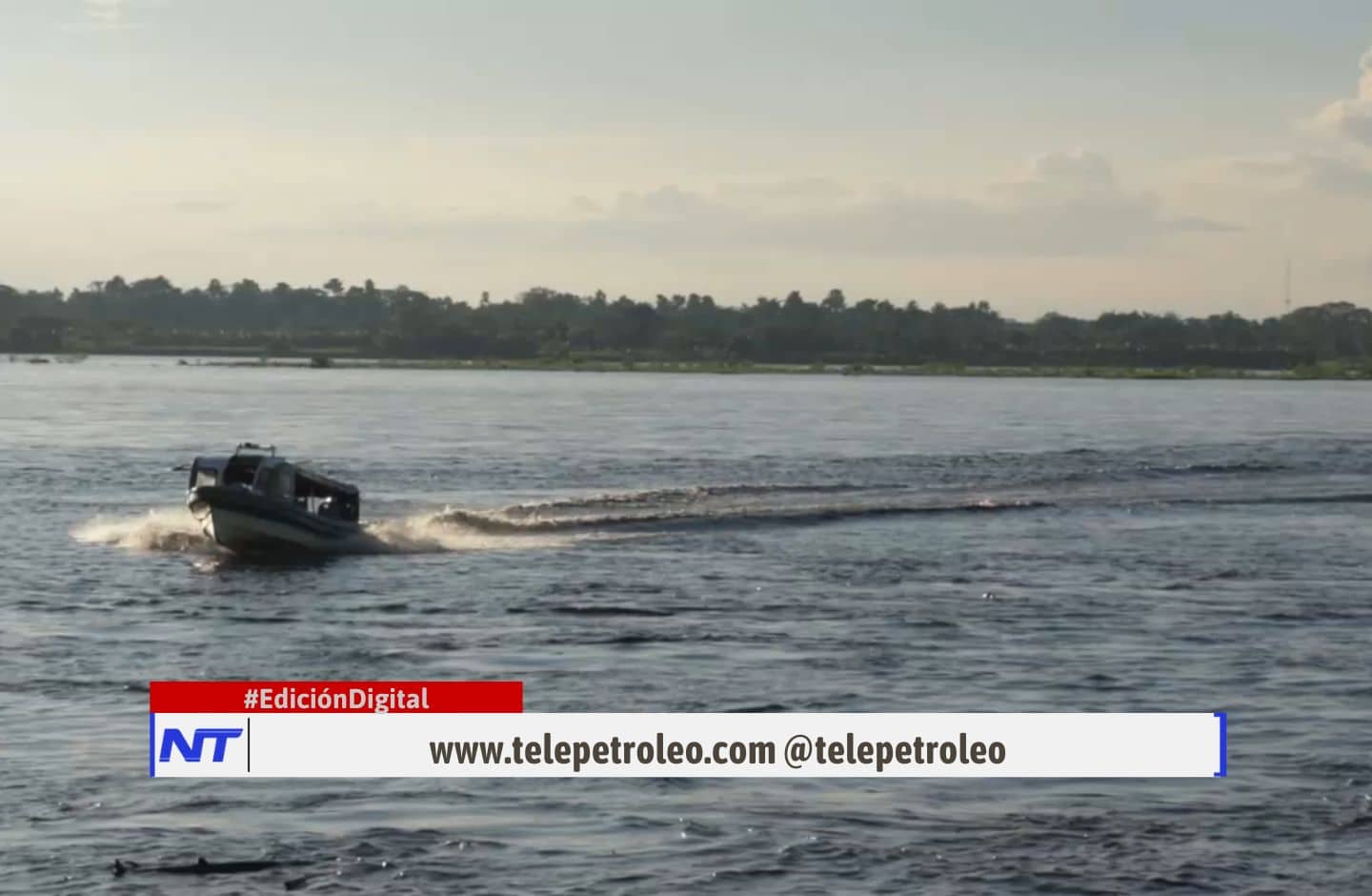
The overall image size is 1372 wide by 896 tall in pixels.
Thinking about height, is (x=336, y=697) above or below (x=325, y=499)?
below

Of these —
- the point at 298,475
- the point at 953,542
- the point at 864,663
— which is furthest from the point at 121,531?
the point at 864,663

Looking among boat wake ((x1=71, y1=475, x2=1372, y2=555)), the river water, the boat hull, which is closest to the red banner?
the river water

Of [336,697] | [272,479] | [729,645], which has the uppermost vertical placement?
[272,479]

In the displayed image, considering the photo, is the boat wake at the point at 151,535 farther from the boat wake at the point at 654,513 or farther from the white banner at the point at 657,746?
the white banner at the point at 657,746

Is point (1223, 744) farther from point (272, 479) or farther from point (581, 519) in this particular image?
point (581, 519)

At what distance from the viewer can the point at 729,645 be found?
131 feet

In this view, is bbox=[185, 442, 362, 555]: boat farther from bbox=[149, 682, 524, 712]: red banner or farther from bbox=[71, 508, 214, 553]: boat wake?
bbox=[149, 682, 524, 712]: red banner

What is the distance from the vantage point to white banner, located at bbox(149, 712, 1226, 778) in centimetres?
2817

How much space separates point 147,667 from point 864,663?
475 inches

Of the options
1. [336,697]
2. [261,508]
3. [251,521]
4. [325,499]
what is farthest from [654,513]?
[336,697]

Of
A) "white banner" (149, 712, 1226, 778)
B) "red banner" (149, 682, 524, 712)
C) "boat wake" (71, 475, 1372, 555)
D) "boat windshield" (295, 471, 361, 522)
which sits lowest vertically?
"red banner" (149, 682, 524, 712)

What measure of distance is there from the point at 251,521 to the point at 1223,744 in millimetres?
29845

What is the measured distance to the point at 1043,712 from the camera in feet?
111

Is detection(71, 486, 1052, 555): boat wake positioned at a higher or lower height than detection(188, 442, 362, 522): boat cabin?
lower
